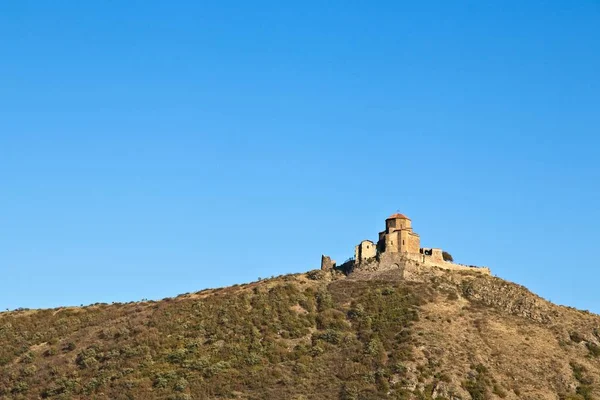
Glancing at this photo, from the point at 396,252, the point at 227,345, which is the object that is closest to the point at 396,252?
the point at 396,252

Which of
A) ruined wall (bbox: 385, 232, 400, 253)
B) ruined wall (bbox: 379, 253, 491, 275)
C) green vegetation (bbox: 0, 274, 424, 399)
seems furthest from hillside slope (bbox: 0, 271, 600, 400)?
ruined wall (bbox: 385, 232, 400, 253)

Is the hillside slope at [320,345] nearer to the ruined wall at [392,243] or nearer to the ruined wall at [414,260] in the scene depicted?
the ruined wall at [414,260]

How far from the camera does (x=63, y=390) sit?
315 ft

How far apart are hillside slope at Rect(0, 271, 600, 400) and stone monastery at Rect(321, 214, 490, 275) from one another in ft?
5.72

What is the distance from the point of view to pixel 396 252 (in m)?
117

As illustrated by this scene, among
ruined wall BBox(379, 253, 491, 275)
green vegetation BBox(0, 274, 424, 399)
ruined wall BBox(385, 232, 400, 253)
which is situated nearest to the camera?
green vegetation BBox(0, 274, 424, 399)

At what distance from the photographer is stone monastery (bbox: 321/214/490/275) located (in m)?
117

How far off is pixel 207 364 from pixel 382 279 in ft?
88.4

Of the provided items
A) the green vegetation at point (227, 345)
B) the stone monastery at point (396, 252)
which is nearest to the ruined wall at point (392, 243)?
the stone monastery at point (396, 252)

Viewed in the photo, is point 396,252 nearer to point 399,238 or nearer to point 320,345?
point 399,238

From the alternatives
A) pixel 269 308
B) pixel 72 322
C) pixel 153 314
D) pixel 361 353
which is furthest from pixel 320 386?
pixel 72 322

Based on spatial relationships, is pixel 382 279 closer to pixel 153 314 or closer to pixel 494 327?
pixel 494 327

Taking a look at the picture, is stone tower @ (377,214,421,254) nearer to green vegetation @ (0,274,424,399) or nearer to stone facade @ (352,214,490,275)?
stone facade @ (352,214,490,275)

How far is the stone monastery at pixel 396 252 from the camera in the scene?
383 feet
